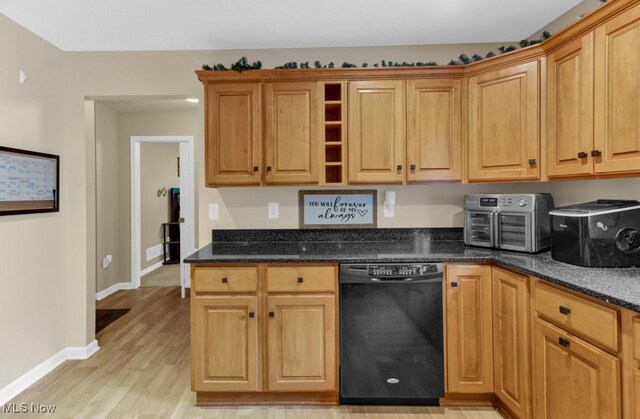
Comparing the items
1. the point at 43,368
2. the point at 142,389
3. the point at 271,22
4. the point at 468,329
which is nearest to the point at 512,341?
the point at 468,329

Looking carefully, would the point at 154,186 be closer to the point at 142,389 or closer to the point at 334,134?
the point at 142,389

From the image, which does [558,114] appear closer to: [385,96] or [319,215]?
[385,96]

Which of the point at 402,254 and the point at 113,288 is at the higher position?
the point at 402,254

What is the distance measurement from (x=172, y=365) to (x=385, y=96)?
2.55m

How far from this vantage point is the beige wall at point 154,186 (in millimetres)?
5758

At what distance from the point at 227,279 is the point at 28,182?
1.58 metres

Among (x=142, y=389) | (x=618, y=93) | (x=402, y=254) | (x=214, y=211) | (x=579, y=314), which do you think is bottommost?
(x=142, y=389)

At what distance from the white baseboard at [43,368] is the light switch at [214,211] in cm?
148

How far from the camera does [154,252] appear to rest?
6.09 m

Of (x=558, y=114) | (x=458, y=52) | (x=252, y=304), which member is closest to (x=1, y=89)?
(x=252, y=304)

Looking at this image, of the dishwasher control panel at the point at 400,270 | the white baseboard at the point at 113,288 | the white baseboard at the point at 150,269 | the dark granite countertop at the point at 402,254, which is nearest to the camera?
the dark granite countertop at the point at 402,254

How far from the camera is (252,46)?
112 inches

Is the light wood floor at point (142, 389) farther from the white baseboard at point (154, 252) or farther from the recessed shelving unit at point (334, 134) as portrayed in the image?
the white baseboard at point (154, 252)

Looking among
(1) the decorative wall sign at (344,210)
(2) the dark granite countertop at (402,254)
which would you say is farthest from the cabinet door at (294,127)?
(2) the dark granite countertop at (402,254)
